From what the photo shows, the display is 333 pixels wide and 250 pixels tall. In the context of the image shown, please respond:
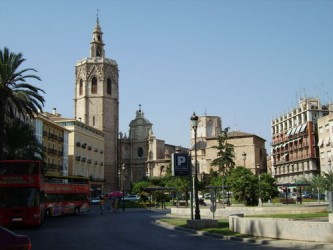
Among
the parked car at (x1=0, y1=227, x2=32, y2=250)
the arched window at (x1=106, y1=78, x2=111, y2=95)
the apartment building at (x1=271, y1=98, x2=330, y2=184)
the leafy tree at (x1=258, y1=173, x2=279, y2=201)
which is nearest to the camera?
the parked car at (x1=0, y1=227, x2=32, y2=250)

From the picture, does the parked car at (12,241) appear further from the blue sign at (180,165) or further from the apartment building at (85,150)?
the apartment building at (85,150)

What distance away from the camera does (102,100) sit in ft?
328

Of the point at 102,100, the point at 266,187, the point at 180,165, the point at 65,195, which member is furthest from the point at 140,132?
the point at 180,165

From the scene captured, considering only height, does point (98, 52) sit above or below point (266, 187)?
above

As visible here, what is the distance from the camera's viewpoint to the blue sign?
86.4ft

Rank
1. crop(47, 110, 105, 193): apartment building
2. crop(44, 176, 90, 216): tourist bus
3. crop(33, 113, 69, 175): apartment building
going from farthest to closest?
crop(47, 110, 105, 193): apartment building
crop(33, 113, 69, 175): apartment building
crop(44, 176, 90, 216): tourist bus

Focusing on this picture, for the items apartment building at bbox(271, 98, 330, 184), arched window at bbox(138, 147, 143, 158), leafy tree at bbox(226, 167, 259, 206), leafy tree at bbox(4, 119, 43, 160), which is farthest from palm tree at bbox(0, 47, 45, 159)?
arched window at bbox(138, 147, 143, 158)

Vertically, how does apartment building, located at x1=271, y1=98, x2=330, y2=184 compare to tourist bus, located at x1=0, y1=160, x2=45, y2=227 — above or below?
above

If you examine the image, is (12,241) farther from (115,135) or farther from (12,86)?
(115,135)

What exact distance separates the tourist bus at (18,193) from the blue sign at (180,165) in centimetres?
757

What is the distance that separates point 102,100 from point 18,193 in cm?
7643

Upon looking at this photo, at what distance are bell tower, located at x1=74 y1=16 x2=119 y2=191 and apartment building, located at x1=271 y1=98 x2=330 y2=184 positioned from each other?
3500cm

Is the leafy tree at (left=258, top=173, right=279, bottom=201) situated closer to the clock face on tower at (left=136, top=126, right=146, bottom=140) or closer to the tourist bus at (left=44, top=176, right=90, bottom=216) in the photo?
the tourist bus at (left=44, top=176, right=90, bottom=216)

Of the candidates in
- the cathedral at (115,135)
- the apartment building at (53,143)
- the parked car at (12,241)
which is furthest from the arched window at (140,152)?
the parked car at (12,241)
